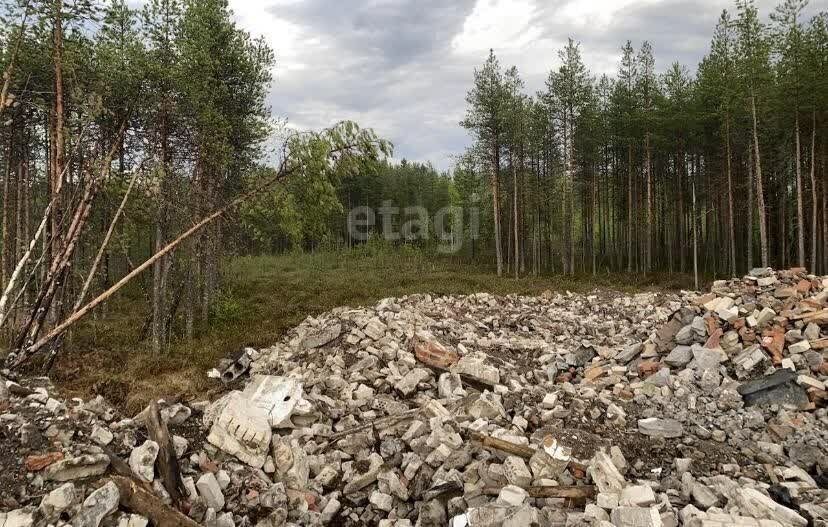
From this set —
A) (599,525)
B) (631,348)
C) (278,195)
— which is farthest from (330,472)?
(631,348)

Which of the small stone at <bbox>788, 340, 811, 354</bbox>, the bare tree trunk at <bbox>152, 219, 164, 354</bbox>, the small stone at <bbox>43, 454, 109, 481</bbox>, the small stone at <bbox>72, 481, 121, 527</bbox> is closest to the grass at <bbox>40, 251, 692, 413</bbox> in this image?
the bare tree trunk at <bbox>152, 219, 164, 354</bbox>

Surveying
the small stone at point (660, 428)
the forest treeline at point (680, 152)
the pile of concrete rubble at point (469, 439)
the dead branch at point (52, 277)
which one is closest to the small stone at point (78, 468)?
the pile of concrete rubble at point (469, 439)

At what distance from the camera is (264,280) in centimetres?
2548

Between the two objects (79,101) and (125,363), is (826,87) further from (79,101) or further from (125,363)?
(125,363)

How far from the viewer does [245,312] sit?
1641cm

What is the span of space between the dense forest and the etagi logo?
1.49 metres

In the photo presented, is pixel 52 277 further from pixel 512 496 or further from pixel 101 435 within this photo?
pixel 512 496

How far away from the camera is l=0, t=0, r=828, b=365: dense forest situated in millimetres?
7172

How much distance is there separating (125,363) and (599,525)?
10642 mm

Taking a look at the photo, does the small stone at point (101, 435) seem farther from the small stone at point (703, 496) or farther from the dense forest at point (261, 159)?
the small stone at point (703, 496)

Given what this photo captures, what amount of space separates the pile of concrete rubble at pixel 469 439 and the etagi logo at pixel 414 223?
119 ft

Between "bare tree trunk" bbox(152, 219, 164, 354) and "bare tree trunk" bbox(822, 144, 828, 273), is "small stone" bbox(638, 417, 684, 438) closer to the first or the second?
"bare tree trunk" bbox(152, 219, 164, 354)

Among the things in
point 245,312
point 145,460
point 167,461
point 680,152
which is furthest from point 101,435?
point 680,152

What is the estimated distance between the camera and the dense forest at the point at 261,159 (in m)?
7.17
